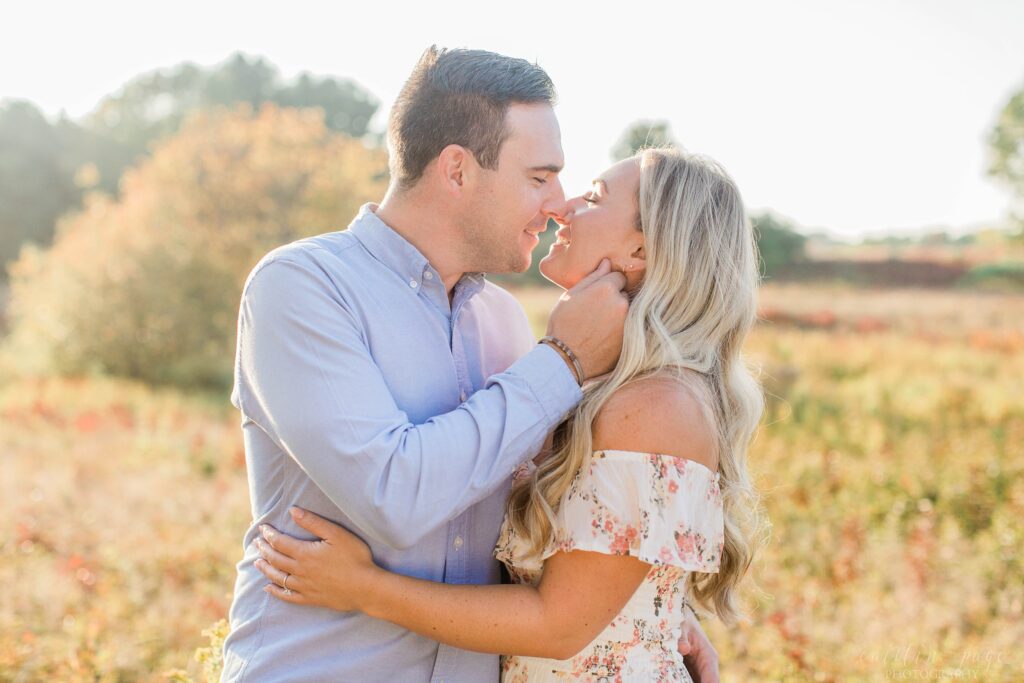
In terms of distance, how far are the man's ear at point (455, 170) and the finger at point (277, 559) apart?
48.7 inches

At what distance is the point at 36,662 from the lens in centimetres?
453

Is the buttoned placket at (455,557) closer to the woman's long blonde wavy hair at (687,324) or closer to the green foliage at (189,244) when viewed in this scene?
the woman's long blonde wavy hair at (687,324)

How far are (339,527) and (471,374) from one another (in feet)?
2.30

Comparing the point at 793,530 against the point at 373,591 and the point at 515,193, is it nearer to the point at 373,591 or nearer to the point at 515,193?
the point at 515,193

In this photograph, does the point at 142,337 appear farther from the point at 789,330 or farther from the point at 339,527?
the point at 339,527

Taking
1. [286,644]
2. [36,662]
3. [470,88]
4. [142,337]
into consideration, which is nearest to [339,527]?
[286,644]

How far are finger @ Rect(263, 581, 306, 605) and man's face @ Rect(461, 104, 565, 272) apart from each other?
1167 mm

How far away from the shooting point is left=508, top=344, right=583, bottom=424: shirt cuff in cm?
226

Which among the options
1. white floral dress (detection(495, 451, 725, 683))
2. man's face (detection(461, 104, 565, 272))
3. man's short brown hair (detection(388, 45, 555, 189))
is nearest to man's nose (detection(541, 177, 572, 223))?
man's face (detection(461, 104, 565, 272))

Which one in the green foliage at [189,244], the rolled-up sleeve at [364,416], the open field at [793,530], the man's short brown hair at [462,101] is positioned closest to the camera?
the rolled-up sleeve at [364,416]

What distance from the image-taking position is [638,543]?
2314mm

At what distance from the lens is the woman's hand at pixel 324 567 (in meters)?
2.26

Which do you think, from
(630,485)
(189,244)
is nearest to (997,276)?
(189,244)

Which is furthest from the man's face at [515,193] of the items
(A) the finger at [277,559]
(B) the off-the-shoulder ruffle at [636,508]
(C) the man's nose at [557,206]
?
(A) the finger at [277,559]
